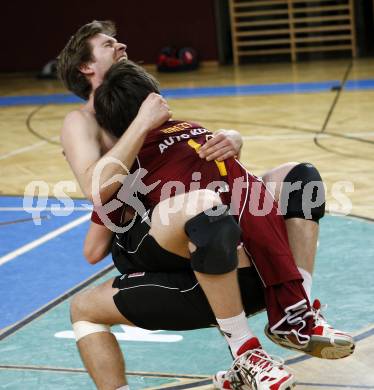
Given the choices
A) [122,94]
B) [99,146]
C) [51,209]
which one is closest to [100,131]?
[99,146]

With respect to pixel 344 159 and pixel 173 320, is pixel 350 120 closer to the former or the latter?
pixel 344 159

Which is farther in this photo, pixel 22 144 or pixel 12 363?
pixel 22 144

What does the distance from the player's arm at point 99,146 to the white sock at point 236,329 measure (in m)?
0.60

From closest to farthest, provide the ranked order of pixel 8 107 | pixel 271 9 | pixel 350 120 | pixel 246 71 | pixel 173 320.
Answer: pixel 173 320 → pixel 350 120 → pixel 8 107 → pixel 246 71 → pixel 271 9

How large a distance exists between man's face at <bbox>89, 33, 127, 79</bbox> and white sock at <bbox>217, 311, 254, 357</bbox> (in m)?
1.14

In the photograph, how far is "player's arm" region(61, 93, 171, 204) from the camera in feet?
10.1

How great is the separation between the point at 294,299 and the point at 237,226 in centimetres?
39

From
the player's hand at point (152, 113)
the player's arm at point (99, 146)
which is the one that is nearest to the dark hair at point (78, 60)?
the player's arm at point (99, 146)

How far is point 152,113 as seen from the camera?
3.09 m

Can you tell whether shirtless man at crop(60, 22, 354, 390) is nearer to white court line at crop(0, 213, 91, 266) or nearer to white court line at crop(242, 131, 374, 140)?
white court line at crop(0, 213, 91, 266)

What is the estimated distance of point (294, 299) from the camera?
3098 millimetres

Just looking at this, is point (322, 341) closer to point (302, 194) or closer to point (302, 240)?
point (302, 240)

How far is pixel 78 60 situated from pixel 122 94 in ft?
1.47

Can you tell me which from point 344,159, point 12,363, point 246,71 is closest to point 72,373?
point 12,363
